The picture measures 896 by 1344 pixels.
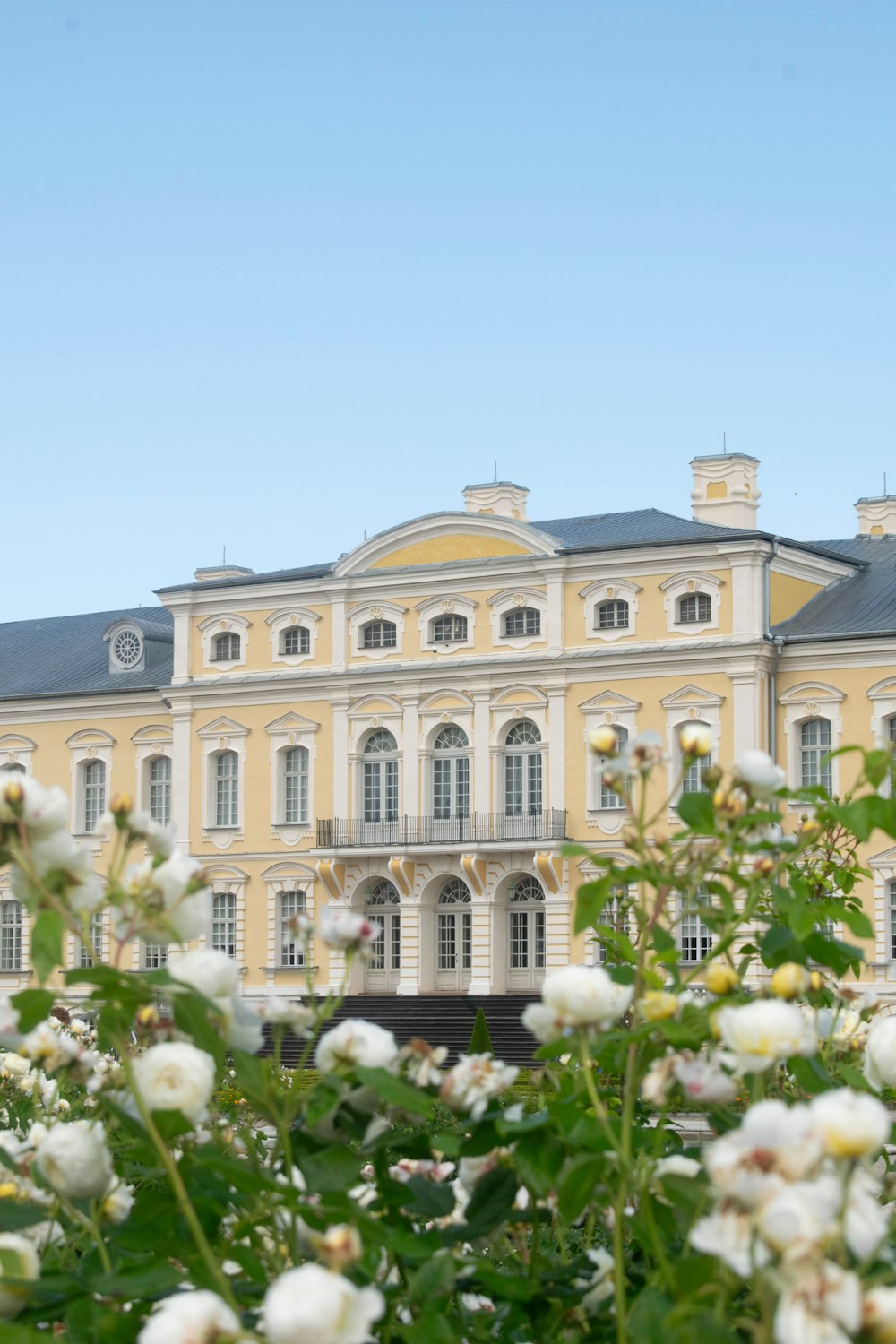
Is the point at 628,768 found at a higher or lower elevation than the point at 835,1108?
higher

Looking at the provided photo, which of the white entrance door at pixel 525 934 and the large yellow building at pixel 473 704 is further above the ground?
the large yellow building at pixel 473 704

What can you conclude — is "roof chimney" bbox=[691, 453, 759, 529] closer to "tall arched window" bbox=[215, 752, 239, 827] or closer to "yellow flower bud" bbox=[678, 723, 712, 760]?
"tall arched window" bbox=[215, 752, 239, 827]

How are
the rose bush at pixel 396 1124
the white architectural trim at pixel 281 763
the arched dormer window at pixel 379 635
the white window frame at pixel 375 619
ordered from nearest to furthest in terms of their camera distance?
the rose bush at pixel 396 1124
the white window frame at pixel 375 619
the arched dormer window at pixel 379 635
the white architectural trim at pixel 281 763

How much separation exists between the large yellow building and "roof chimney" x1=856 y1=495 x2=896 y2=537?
5cm

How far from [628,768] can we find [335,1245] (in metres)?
1.13

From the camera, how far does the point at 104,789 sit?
126 feet

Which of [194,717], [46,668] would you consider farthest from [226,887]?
[46,668]

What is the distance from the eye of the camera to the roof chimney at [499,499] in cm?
3622

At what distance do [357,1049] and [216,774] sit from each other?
3433 cm

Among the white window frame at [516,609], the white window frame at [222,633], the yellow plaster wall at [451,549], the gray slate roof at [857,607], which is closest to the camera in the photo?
the gray slate roof at [857,607]

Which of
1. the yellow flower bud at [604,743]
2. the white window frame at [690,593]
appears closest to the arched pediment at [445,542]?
the white window frame at [690,593]

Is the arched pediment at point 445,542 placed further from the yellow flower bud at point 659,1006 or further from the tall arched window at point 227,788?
the yellow flower bud at point 659,1006

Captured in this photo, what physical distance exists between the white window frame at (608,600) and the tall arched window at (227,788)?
24.8ft

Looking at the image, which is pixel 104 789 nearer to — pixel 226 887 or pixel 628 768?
pixel 226 887
